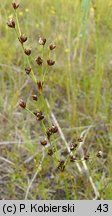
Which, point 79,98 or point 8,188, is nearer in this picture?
point 8,188

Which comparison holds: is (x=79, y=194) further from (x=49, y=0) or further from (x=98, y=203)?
(x=49, y=0)

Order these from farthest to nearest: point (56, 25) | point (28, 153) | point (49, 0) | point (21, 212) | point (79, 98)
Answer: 1. point (49, 0)
2. point (56, 25)
3. point (79, 98)
4. point (28, 153)
5. point (21, 212)

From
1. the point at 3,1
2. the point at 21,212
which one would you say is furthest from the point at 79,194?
the point at 3,1

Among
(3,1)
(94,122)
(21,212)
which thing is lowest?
(21,212)

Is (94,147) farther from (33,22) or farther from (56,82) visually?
(33,22)

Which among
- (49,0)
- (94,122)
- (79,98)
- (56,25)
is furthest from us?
(49,0)

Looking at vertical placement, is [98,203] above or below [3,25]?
below
